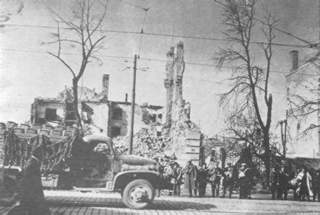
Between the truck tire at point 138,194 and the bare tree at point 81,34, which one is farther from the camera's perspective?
the bare tree at point 81,34

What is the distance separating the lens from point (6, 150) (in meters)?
8.09

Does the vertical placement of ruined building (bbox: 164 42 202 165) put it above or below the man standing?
above

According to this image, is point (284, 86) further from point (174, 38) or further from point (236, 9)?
point (174, 38)

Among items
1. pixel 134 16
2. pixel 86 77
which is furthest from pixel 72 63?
pixel 134 16

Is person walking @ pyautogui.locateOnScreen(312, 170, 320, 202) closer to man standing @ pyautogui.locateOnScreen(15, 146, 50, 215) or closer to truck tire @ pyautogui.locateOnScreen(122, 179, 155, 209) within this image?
truck tire @ pyautogui.locateOnScreen(122, 179, 155, 209)

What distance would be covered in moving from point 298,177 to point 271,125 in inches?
87.0

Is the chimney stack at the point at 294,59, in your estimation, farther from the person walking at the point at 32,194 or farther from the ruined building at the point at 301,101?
the person walking at the point at 32,194

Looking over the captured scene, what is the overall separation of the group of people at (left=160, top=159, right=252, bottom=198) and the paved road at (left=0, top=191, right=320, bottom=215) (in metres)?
0.63

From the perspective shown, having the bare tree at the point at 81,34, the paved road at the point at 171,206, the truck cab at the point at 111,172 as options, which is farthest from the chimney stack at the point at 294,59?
the bare tree at the point at 81,34

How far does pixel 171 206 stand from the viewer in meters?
8.80

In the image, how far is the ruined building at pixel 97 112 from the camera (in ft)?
30.9

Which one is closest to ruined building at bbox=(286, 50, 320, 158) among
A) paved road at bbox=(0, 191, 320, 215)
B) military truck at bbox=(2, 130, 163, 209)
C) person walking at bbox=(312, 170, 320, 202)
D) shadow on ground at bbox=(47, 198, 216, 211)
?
person walking at bbox=(312, 170, 320, 202)

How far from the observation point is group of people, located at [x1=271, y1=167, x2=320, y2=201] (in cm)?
1137

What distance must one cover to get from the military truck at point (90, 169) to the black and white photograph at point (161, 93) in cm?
2
